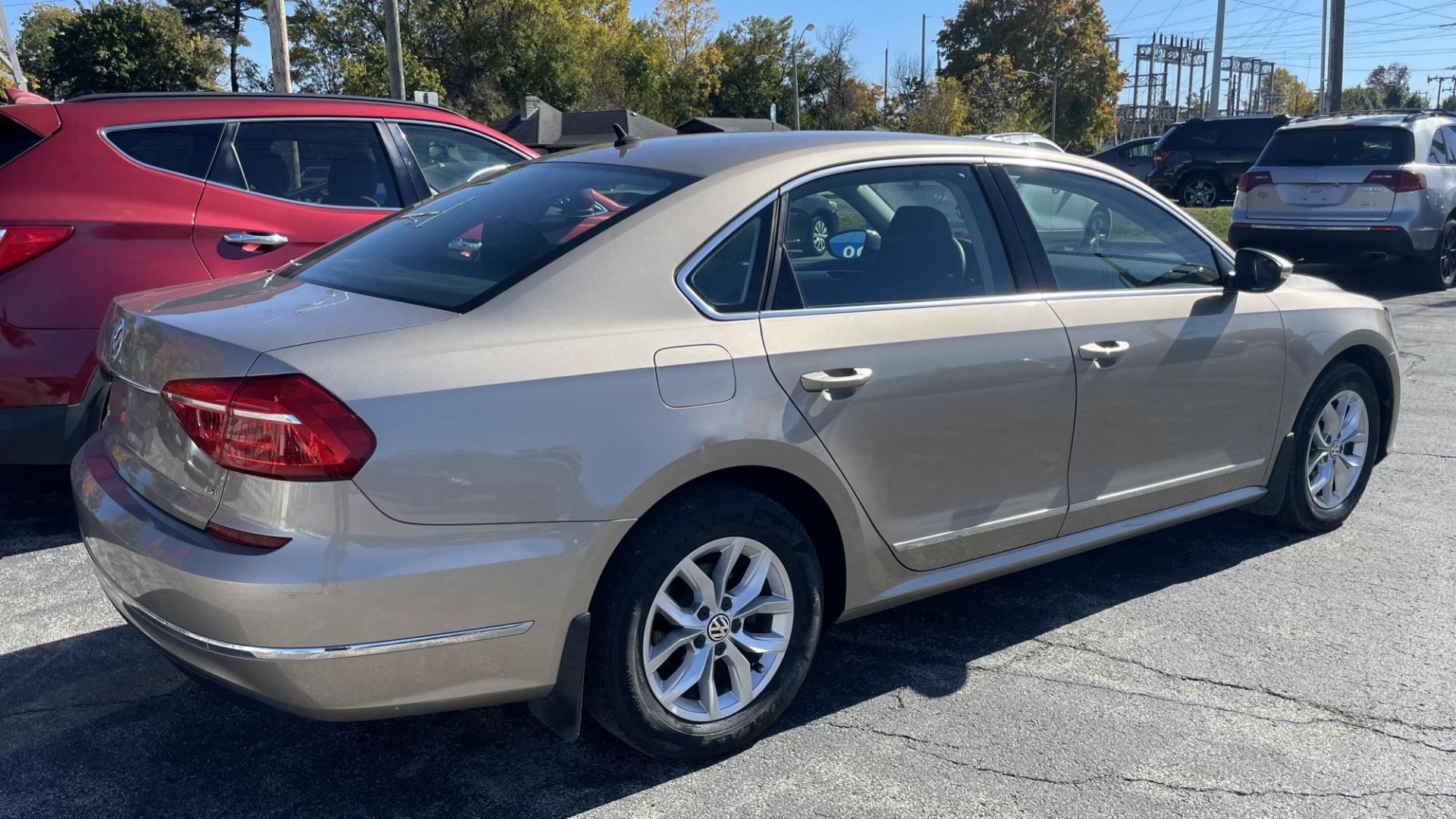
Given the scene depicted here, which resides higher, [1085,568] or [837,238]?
[837,238]

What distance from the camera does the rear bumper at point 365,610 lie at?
7.68 feet

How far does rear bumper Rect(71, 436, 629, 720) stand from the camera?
2.34 m

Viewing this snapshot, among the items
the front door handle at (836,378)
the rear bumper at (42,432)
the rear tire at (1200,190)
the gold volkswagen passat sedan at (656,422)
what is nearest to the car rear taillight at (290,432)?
the gold volkswagen passat sedan at (656,422)

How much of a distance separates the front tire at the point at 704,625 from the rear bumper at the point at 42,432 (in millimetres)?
2540

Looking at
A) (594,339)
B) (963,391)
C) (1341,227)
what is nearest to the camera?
(594,339)

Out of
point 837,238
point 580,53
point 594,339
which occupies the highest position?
point 580,53

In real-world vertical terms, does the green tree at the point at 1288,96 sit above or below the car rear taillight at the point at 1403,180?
above

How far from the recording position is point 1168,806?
9.21 feet

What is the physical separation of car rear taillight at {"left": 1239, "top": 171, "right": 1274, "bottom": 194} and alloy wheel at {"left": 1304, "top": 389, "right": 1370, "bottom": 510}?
304 inches

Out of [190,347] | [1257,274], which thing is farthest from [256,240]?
[1257,274]

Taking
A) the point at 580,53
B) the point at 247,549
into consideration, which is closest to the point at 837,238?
the point at 247,549

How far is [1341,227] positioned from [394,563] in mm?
Result: 11207

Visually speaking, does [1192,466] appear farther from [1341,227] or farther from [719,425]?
[1341,227]

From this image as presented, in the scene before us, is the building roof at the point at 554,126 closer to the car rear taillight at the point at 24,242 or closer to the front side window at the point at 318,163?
the front side window at the point at 318,163
